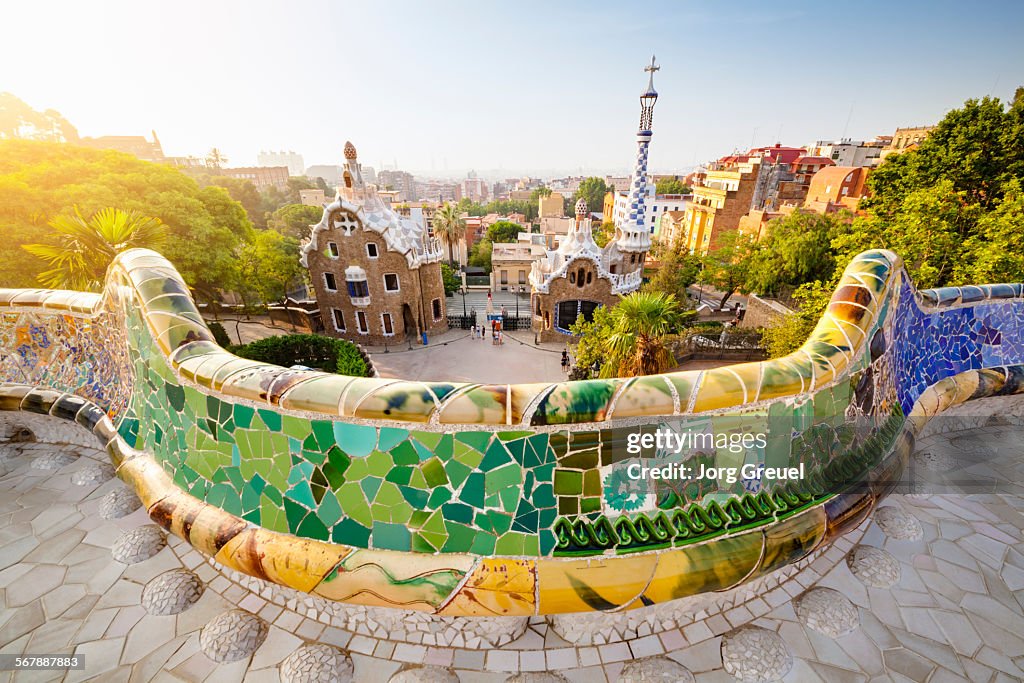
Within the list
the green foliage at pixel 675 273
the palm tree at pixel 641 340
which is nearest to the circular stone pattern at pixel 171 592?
the palm tree at pixel 641 340

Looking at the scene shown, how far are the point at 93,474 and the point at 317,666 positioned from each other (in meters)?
6.52

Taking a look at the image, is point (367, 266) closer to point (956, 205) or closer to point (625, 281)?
point (625, 281)

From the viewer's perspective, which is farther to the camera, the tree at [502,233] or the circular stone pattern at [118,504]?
the tree at [502,233]

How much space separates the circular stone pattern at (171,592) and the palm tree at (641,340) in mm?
10130

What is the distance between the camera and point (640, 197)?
989 inches

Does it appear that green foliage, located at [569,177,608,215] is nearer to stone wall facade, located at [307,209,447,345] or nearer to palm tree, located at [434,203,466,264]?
palm tree, located at [434,203,466,264]

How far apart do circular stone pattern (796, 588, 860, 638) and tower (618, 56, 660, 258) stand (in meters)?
21.0

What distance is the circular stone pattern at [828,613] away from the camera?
5.01 meters

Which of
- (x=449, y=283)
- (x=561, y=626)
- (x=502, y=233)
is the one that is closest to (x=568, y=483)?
(x=561, y=626)

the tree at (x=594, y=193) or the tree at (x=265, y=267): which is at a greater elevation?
the tree at (x=594, y=193)

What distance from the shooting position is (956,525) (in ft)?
21.6

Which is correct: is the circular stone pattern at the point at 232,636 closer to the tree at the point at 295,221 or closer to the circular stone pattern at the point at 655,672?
the circular stone pattern at the point at 655,672

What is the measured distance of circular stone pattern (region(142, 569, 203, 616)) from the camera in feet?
17.1

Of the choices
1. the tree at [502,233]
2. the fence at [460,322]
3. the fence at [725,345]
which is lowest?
the fence at [460,322]
